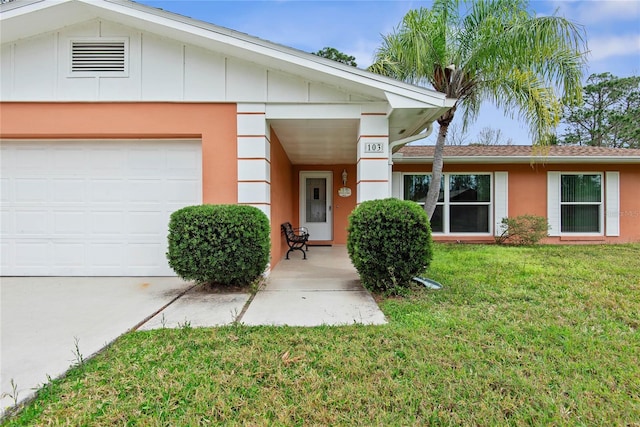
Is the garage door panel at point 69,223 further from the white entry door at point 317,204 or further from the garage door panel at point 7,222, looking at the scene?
the white entry door at point 317,204

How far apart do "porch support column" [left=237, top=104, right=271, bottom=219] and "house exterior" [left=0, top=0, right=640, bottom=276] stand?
2cm

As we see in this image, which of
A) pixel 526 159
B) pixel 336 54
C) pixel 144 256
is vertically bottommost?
pixel 144 256

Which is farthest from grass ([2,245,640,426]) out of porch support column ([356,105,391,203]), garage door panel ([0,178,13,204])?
garage door panel ([0,178,13,204])

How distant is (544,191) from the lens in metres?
9.44

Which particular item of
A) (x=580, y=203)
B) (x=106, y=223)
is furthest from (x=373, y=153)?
(x=580, y=203)

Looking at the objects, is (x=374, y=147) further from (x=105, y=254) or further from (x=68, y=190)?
(x=68, y=190)

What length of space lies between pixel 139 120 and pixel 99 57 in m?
1.14

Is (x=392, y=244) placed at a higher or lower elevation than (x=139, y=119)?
lower

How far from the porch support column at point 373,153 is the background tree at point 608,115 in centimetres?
2252

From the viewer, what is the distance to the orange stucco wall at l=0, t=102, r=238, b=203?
4887 millimetres

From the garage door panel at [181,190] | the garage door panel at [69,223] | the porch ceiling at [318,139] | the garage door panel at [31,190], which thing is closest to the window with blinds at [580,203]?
the porch ceiling at [318,139]

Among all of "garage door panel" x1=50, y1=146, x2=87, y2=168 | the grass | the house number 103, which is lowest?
the grass

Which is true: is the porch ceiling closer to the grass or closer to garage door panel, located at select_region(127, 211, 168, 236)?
garage door panel, located at select_region(127, 211, 168, 236)

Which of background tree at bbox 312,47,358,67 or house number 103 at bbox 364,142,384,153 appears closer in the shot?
house number 103 at bbox 364,142,384,153
